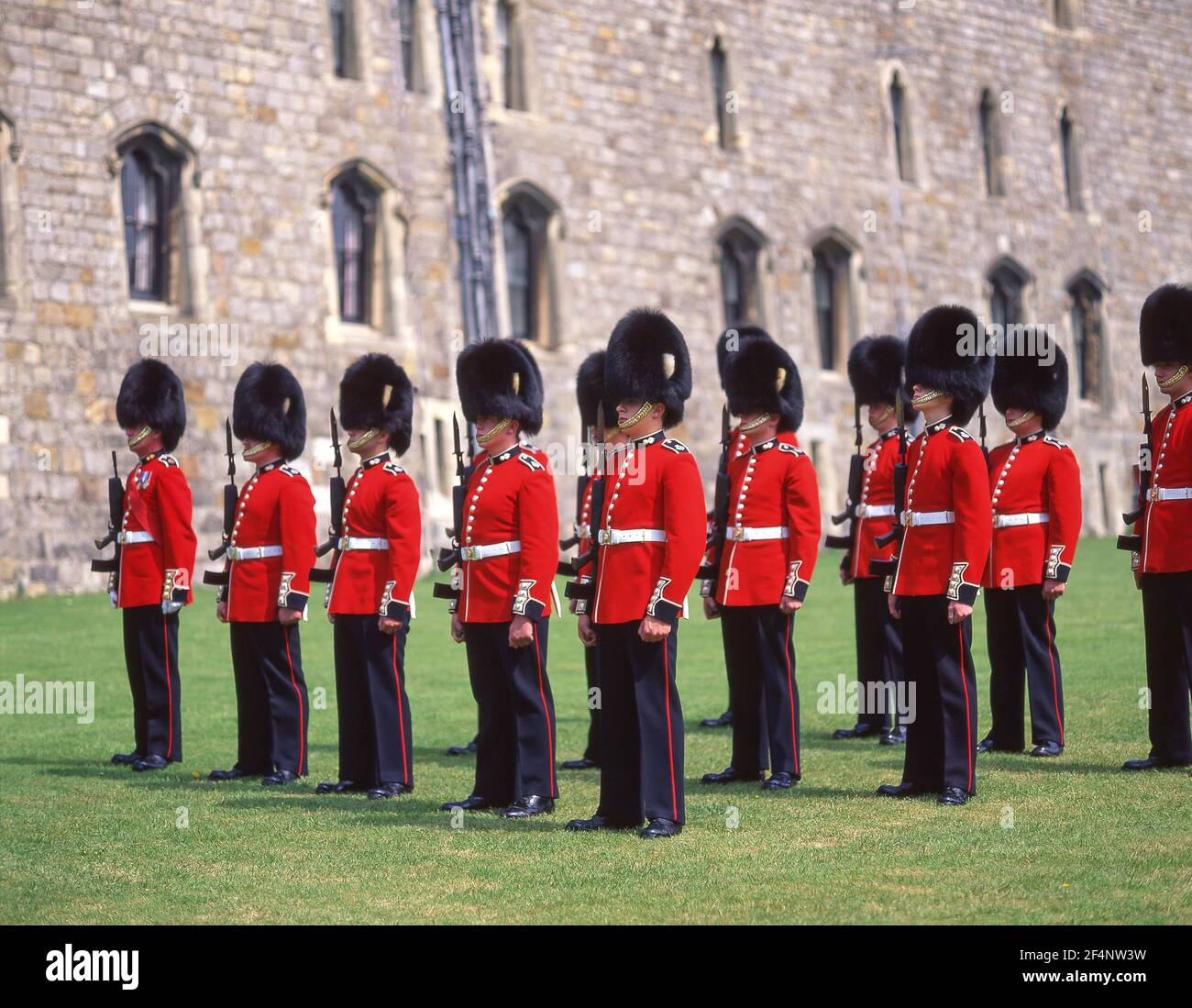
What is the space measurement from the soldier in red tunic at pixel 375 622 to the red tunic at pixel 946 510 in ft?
7.32

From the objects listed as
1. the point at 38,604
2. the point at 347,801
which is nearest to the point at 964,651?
the point at 347,801

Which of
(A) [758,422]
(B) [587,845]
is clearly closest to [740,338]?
(A) [758,422]

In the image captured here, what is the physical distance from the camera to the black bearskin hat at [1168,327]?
27.0 ft

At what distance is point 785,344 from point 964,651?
59.3 feet

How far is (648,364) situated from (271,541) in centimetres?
253

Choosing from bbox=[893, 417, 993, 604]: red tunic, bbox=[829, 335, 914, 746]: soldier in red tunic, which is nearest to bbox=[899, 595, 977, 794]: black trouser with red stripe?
bbox=[893, 417, 993, 604]: red tunic

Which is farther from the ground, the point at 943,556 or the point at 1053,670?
the point at 943,556

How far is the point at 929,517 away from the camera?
794cm

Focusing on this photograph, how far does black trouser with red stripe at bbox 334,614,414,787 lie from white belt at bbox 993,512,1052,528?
3088 mm

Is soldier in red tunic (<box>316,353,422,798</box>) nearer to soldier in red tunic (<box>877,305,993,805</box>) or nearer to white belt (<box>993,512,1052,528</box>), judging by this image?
soldier in red tunic (<box>877,305,993,805</box>)

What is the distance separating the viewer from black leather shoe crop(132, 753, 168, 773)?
30.3ft

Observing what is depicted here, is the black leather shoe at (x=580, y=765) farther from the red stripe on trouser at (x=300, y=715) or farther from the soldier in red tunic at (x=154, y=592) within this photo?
the soldier in red tunic at (x=154, y=592)

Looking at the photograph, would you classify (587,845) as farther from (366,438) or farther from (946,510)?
(366,438)

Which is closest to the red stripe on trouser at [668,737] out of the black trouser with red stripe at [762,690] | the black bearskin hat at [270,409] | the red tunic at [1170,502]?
the black trouser with red stripe at [762,690]
